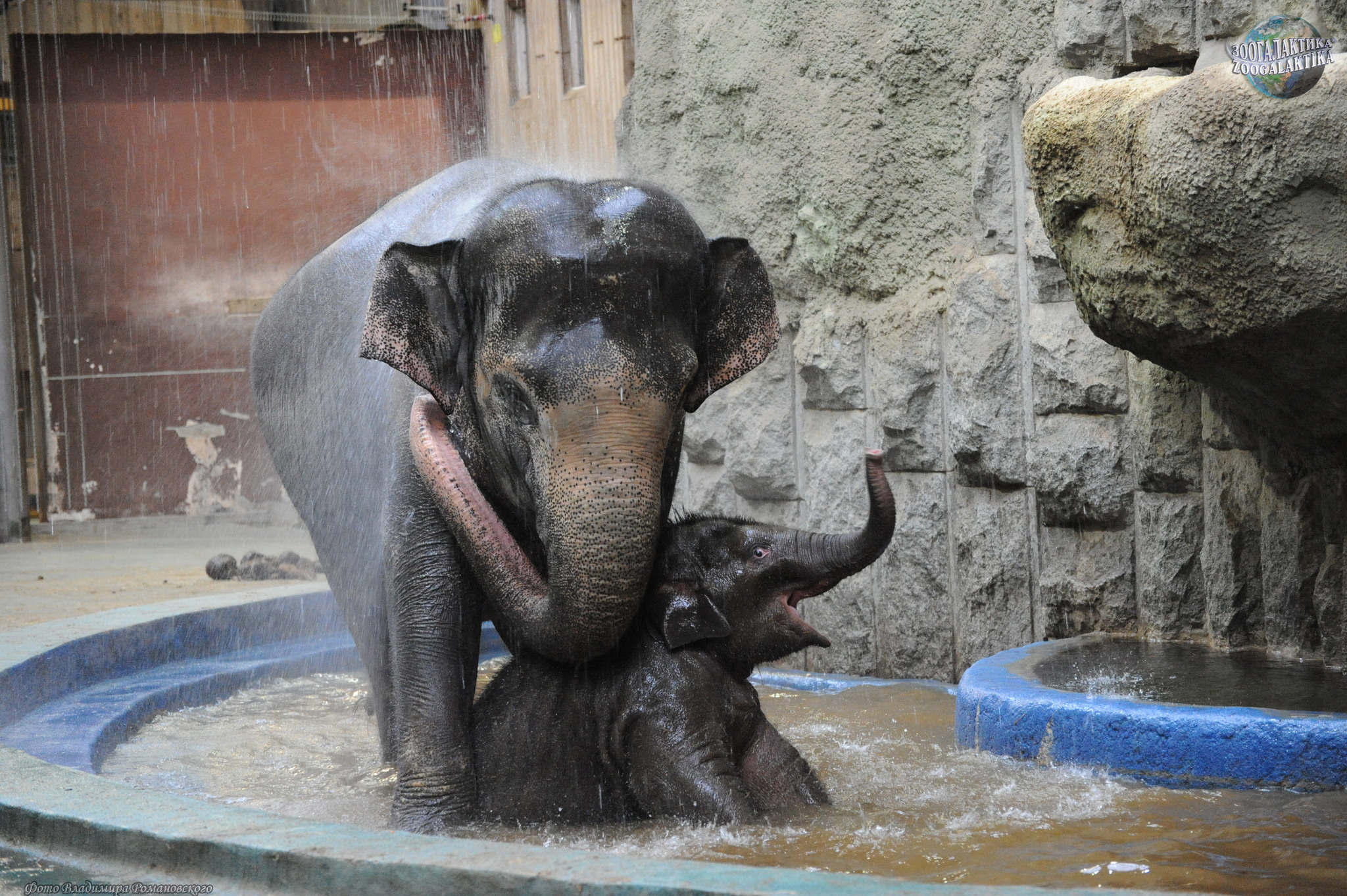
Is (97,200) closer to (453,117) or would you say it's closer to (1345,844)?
(453,117)

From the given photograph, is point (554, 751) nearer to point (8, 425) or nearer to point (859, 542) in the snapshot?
point (859, 542)

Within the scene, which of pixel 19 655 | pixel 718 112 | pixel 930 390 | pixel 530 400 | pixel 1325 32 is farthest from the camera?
pixel 718 112

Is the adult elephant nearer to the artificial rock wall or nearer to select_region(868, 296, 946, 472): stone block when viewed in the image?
the artificial rock wall

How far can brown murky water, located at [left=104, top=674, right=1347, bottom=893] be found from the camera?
9.86 feet

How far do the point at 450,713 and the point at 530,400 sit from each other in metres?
0.80

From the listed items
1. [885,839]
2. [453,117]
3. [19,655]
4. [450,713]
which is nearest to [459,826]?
[450,713]

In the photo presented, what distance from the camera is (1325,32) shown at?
4203 millimetres

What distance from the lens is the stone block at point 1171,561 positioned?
16.2ft

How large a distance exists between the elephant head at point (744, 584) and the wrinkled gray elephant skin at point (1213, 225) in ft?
3.50

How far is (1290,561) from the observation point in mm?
4637

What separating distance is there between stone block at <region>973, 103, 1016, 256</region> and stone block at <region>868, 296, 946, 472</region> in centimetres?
38

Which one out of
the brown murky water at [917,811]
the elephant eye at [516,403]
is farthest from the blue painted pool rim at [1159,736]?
the elephant eye at [516,403]

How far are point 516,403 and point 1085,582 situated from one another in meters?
2.63

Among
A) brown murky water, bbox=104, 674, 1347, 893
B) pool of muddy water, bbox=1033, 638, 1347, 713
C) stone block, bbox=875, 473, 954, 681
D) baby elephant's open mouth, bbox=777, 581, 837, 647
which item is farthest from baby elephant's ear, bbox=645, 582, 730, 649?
stone block, bbox=875, 473, 954, 681
